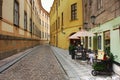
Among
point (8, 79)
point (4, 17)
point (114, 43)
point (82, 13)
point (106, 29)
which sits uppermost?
point (82, 13)

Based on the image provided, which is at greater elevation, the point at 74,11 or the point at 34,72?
the point at 74,11

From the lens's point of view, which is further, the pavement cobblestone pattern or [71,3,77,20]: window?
[71,3,77,20]: window

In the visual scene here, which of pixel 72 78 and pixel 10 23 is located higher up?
pixel 10 23

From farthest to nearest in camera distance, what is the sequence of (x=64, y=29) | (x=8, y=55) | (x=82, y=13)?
1. (x=64, y=29)
2. (x=82, y=13)
3. (x=8, y=55)

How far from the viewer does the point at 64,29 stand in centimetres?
2842

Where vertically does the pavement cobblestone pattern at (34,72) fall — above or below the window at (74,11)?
below

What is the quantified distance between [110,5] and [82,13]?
43.0 feet

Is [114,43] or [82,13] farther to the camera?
[82,13]

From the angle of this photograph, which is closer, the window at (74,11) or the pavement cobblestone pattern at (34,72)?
the pavement cobblestone pattern at (34,72)

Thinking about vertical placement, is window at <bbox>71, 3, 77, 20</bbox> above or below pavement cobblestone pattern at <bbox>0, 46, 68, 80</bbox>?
above

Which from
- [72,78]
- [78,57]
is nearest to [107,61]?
[72,78]

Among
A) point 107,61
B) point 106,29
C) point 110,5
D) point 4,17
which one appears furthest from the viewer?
point 4,17

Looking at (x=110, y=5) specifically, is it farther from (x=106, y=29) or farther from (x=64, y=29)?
(x=64, y=29)

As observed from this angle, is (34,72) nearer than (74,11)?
Yes
